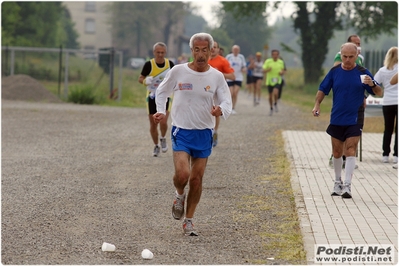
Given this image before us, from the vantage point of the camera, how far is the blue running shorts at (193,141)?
8.01 meters

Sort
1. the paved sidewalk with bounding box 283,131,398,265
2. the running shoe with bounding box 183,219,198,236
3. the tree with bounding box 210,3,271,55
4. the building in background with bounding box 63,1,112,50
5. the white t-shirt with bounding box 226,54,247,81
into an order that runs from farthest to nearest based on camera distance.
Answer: the building in background with bounding box 63,1,112,50, the tree with bounding box 210,3,271,55, the white t-shirt with bounding box 226,54,247,81, the running shoe with bounding box 183,219,198,236, the paved sidewalk with bounding box 283,131,398,265

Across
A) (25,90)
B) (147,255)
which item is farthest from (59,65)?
(147,255)

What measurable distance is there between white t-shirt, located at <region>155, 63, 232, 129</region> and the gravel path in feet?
3.35

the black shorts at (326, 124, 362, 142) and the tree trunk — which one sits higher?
the tree trunk

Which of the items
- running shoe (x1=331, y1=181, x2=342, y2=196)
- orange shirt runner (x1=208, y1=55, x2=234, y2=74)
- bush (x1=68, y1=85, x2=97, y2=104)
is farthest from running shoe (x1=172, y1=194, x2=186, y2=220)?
bush (x1=68, y1=85, x2=97, y2=104)

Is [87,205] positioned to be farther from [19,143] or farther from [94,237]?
[19,143]

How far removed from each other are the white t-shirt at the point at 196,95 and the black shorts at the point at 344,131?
2647mm

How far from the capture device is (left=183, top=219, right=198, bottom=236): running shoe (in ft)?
25.8

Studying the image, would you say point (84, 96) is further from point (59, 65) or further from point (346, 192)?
point (346, 192)

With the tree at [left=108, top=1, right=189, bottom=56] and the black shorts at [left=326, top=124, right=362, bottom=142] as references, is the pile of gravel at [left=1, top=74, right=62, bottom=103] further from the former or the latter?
the tree at [left=108, top=1, right=189, bottom=56]

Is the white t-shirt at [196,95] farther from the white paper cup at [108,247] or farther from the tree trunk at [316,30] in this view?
the tree trunk at [316,30]

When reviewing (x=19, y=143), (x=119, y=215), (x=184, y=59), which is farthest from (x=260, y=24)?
(x=119, y=215)

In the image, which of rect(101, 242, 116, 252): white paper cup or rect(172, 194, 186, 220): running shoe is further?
rect(172, 194, 186, 220): running shoe

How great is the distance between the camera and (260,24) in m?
119
